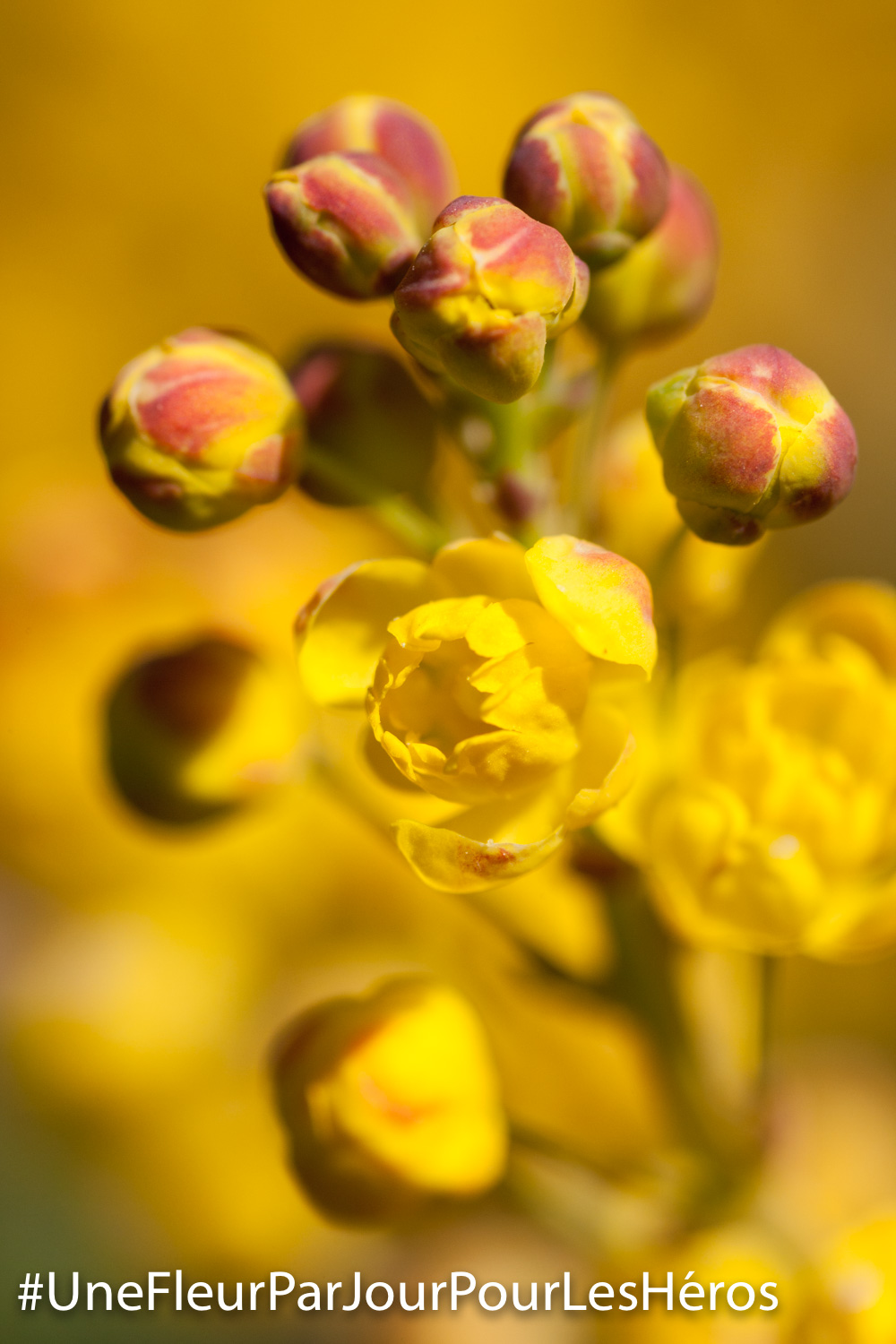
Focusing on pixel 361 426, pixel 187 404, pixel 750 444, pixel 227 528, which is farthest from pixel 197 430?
pixel 227 528

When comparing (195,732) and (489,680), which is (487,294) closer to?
(489,680)

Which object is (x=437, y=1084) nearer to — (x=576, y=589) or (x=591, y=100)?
(x=576, y=589)

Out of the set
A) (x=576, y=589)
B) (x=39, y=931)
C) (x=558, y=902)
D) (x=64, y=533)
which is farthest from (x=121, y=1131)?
(x=576, y=589)

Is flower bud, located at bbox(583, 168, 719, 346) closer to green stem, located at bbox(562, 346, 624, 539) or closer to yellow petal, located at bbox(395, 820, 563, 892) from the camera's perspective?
green stem, located at bbox(562, 346, 624, 539)

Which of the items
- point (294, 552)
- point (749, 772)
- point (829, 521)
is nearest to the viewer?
point (749, 772)

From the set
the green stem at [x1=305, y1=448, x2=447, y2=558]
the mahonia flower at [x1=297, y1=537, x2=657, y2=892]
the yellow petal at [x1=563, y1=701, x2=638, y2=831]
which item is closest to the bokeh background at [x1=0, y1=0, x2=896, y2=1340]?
the green stem at [x1=305, y1=448, x2=447, y2=558]
